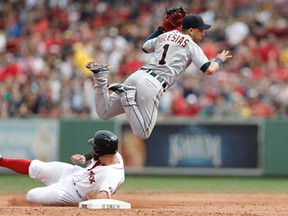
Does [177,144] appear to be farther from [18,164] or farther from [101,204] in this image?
[101,204]

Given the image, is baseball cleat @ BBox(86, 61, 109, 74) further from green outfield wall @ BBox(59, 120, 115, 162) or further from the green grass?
green outfield wall @ BBox(59, 120, 115, 162)

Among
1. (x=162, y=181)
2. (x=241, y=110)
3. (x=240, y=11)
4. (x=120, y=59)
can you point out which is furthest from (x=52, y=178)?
(x=240, y=11)

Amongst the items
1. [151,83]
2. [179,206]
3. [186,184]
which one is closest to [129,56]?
[186,184]

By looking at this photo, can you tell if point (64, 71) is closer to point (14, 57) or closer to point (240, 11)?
point (14, 57)

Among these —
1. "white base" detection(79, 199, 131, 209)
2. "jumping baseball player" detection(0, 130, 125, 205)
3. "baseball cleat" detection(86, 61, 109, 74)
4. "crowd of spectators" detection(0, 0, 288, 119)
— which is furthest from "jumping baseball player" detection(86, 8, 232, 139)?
"crowd of spectators" detection(0, 0, 288, 119)

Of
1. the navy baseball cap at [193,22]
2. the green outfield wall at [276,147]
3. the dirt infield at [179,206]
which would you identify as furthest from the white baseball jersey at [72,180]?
the green outfield wall at [276,147]

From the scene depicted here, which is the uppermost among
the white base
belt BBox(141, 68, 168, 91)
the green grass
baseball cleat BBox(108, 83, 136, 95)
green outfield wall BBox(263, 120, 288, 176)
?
belt BBox(141, 68, 168, 91)

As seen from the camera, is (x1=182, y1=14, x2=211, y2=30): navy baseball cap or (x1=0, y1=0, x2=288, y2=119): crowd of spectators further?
(x1=0, y1=0, x2=288, y2=119): crowd of spectators
